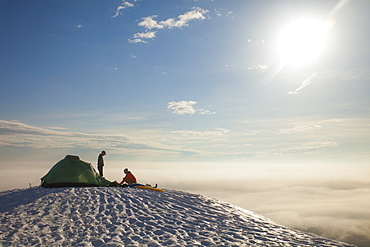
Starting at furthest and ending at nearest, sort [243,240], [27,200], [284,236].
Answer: [27,200], [284,236], [243,240]

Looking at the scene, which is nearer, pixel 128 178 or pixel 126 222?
pixel 126 222

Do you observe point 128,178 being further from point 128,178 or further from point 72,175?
point 72,175

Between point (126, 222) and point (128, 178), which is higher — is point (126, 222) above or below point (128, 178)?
below

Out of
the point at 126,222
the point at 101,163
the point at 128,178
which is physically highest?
the point at 101,163

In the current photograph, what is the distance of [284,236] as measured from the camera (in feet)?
Result: 47.5

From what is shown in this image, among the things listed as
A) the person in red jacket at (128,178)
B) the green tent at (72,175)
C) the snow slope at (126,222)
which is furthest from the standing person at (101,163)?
the snow slope at (126,222)

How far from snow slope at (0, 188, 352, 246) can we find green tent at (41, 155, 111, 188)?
1232 millimetres

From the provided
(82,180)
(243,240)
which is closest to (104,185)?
(82,180)

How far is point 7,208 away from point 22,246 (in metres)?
5.46

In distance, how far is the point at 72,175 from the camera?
68.7 ft

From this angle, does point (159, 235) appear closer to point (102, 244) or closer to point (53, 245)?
point (102, 244)

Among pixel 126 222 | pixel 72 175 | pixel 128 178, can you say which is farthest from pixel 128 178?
pixel 126 222

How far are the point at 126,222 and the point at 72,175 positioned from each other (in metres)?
8.52

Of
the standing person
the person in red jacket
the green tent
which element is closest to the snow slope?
the green tent
